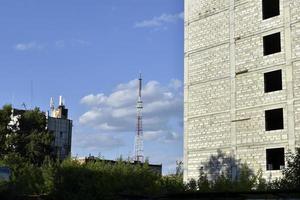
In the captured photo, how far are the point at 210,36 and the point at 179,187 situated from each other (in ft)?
37.6

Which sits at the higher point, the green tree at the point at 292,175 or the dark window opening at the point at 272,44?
the dark window opening at the point at 272,44

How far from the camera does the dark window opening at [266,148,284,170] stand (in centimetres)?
3574

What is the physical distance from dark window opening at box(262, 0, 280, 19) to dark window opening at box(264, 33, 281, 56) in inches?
64.1

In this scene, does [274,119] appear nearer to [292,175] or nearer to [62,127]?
[292,175]

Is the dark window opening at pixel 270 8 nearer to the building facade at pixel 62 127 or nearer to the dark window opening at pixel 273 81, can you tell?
the dark window opening at pixel 273 81

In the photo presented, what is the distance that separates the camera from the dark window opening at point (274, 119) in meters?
35.9

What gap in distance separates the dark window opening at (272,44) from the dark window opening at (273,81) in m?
1.52

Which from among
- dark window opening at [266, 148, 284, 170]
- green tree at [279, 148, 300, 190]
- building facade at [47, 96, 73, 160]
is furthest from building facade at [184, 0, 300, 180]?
building facade at [47, 96, 73, 160]

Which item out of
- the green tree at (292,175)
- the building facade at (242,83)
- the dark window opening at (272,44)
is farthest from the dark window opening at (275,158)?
the green tree at (292,175)

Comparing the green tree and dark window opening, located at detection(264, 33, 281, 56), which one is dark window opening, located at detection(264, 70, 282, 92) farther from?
the green tree

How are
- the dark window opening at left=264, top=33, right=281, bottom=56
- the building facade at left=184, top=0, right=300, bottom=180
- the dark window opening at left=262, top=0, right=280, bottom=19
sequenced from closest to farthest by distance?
the building facade at left=184, top=0, right=300, bottom=180 → the dark window opening at left=264, top=33, right=281, bottom=56 → the dark window opening at left=262, top=0, right=280, bottom=19

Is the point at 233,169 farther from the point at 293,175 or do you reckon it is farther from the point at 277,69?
the point at 293,175

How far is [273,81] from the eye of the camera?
124 feet

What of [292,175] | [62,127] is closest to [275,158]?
[292,175]
